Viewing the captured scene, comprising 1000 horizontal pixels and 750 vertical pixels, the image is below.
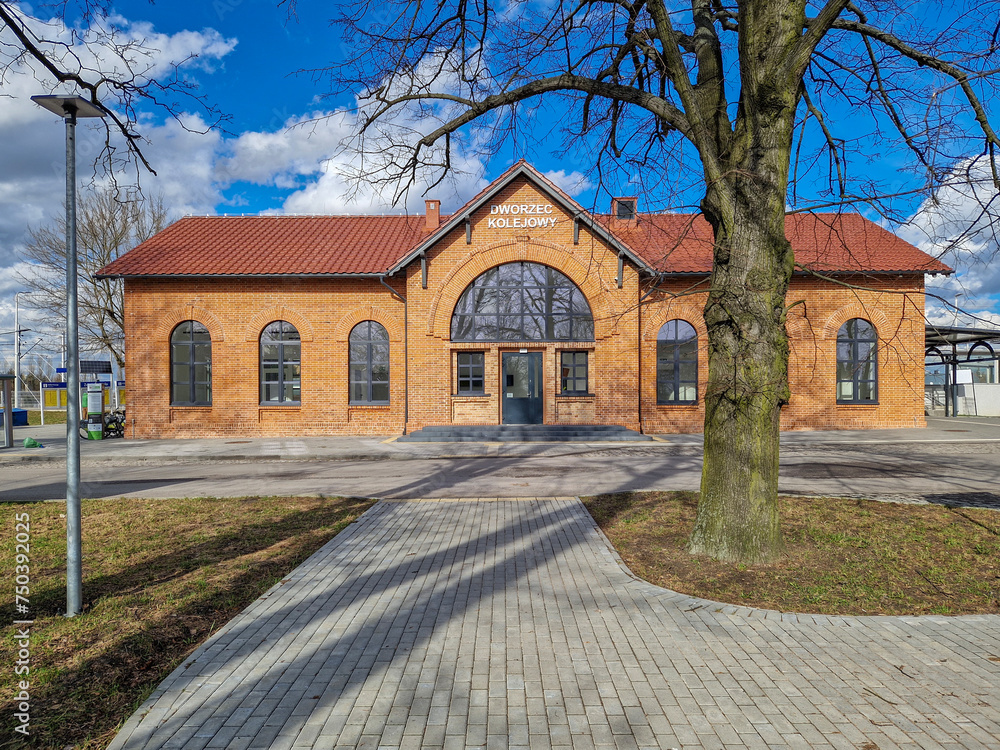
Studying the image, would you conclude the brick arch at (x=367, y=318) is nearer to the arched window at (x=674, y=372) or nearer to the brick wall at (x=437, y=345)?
the brick wall at (x=437, y=345)

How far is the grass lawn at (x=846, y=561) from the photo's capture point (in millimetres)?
4766

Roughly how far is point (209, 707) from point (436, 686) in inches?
50.2

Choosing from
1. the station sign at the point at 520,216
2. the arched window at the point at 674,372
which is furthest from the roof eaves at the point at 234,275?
the arched window at the point at 674,372

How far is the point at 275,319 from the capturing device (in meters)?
19.7

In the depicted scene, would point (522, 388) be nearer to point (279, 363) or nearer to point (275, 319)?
point (279, 363)

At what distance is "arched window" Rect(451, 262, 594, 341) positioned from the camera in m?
19.4

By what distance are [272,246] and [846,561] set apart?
20622 millimetres

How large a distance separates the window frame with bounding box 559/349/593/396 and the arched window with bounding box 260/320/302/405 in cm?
906

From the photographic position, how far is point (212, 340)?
19.7 metres

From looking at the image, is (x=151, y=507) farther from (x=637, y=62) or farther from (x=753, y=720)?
(x=637, y=62)

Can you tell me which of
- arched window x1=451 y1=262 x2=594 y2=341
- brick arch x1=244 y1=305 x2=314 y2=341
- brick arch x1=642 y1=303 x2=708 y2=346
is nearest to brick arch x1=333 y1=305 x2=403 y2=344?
brick arch x1=244 y1=305 x2=314 y2=341

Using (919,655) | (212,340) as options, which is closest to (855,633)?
(919,655)

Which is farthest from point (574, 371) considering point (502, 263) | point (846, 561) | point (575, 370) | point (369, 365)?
point (846, 561)

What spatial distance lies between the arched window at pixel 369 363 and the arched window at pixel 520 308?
8.59 feet
